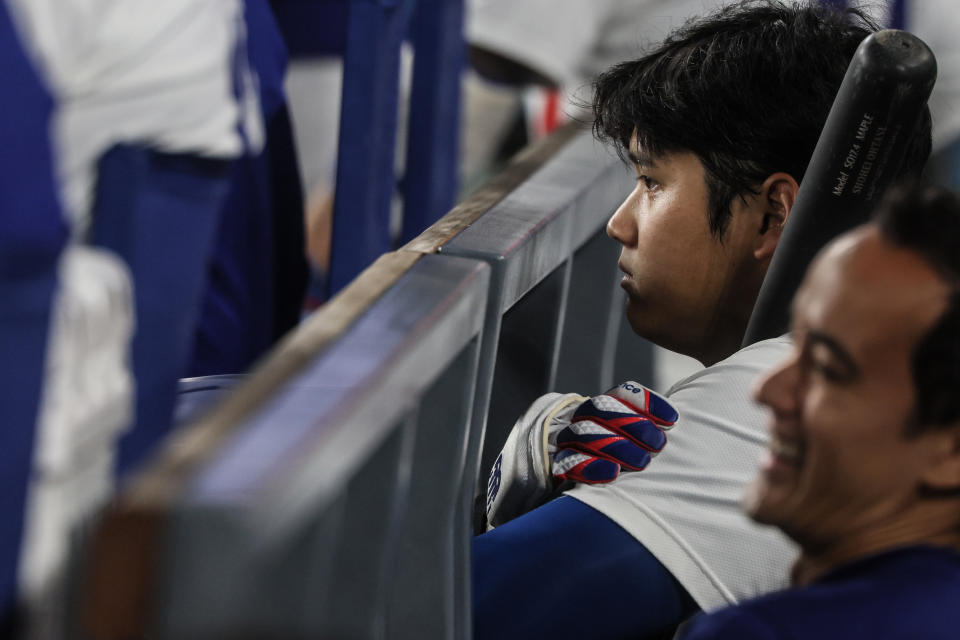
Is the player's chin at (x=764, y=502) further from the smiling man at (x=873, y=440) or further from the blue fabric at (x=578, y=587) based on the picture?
the blue fabric at (x=578, y=587)

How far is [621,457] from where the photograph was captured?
96 cm

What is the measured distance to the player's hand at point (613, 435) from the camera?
96cm

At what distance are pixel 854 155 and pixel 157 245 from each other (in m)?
0.55

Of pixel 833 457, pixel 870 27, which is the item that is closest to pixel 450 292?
pixel 833 457

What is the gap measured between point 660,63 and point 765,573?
0.52m

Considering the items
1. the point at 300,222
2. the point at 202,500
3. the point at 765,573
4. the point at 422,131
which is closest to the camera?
the point at 202,500

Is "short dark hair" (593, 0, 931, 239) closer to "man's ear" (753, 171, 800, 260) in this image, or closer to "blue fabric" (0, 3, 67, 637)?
"man's ear" (753, 171, 800, 260)

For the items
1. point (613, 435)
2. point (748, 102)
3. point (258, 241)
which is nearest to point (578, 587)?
point (613, 435)

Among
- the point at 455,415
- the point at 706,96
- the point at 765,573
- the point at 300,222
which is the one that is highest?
the point at 706,96

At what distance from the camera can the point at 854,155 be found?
38.7 inches

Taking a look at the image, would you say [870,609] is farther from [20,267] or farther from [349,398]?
[20,267]

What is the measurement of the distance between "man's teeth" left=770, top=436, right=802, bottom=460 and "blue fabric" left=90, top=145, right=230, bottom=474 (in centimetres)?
47

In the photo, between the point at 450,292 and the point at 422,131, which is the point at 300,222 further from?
the point at 450,292

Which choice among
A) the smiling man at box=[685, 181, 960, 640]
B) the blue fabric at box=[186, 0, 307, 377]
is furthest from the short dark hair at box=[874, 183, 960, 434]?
the blue fabric at box=[186, 0, 307, 377]
